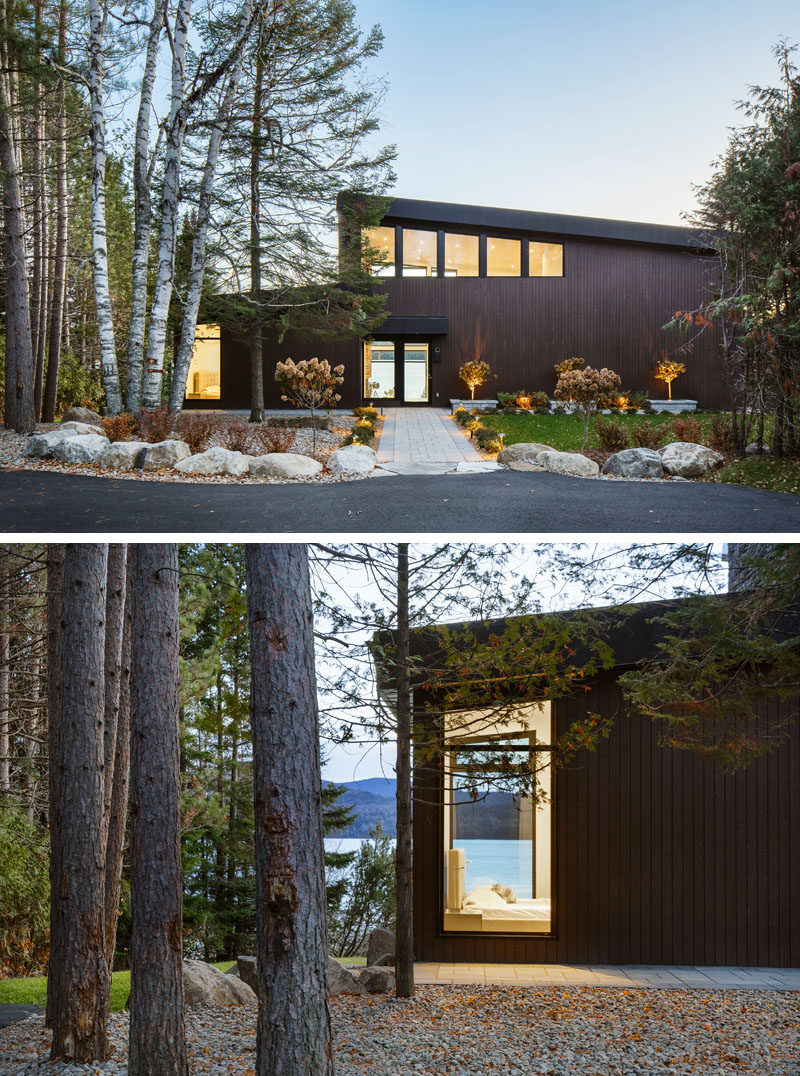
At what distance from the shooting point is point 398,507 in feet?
18.4

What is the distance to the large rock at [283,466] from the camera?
7.02 metres

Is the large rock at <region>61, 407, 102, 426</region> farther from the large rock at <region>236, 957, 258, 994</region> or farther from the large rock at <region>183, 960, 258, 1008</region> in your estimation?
the large rock at <region>183, 960, 258, 1008</region>

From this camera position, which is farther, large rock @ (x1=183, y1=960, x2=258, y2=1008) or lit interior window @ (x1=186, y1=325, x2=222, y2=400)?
lit interior window @ (x1=186, y1=325, x2=222, y2=400)

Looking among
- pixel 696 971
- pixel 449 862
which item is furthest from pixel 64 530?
pixel 696 971

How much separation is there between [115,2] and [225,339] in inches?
260

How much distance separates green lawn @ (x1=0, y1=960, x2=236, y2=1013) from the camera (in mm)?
6129

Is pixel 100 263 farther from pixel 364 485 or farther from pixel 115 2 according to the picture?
pixel 364 485

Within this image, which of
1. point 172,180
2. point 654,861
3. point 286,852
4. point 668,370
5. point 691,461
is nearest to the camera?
Answer: point 286,852

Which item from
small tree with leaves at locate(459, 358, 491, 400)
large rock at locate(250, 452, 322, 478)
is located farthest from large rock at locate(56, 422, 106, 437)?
small tree with leaves at locate(459, 358, 491, 400)

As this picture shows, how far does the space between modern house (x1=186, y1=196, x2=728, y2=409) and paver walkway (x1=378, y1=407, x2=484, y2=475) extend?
2.59 m

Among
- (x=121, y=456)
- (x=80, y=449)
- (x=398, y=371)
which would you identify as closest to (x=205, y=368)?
(x=398, y=371)

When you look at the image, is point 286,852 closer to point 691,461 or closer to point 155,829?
point 155,829

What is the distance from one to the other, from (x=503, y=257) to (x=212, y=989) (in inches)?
573

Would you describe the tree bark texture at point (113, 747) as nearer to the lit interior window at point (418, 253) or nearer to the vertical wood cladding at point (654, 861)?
the vertical wood cladding at point (654, 861)
